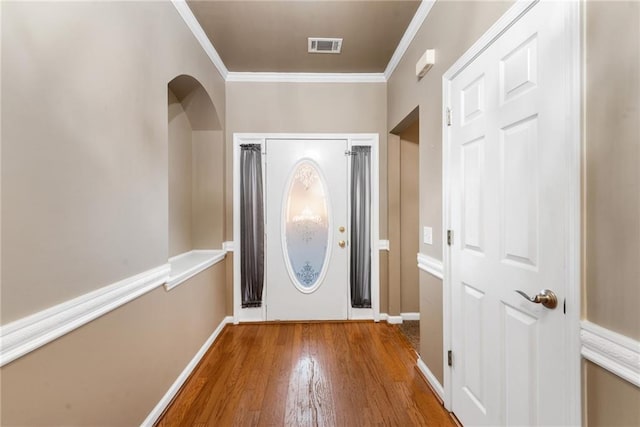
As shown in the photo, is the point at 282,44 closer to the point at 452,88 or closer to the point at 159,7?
the point at 159,7

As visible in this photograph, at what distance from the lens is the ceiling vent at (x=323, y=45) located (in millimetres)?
2480

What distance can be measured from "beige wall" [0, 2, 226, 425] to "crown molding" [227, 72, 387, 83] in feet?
4.02

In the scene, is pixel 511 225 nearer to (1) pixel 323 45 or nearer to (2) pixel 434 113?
(2) pixel 434 113

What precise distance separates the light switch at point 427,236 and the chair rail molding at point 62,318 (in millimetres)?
1863

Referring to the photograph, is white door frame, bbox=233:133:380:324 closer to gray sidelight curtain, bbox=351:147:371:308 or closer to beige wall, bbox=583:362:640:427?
gray sidelight curtain, bbox=351:147:371:308

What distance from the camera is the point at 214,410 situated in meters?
1.79

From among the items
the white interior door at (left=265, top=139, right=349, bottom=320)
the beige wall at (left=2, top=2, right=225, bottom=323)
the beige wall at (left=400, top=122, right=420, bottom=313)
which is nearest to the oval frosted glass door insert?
the white interior door at (left=265, top=139, right=349, bottom=320)

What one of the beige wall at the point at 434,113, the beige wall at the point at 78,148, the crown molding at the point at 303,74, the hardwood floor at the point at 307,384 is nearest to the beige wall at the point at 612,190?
the beige wall at the point at 434,113

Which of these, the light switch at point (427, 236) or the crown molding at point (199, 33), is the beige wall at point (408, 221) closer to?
the light switch at point (427, 236)

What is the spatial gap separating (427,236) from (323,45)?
1918mm

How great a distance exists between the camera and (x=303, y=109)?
10.3ft

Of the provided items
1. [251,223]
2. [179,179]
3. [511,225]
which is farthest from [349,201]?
[511,225]

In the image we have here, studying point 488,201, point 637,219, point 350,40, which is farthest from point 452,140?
point 350,40

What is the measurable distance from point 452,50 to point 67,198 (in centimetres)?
210
